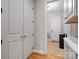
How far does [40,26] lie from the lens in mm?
4516

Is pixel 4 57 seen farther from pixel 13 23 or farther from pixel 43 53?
pixel 43 53

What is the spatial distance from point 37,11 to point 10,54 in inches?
112

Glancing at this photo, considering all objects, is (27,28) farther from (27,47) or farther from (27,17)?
(27,47)

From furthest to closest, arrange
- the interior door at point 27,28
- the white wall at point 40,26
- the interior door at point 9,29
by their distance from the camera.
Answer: the white wall at point 40,26, the interior door at point 27,28, the interior door at point 9,29

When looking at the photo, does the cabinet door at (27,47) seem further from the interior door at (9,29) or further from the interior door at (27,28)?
the interior door at (9,29)

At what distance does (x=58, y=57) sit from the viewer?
3736 mm

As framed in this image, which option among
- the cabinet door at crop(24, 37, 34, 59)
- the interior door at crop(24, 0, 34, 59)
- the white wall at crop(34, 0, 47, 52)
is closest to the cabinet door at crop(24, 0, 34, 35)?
the interior door at crop(24, 0, 34, 59)

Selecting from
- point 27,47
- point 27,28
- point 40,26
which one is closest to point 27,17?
point 27,28

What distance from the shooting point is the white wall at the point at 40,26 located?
14.6 ft

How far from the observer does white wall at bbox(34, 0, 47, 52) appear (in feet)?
14.6

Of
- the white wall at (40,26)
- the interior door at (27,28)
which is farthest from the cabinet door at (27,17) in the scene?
the white wall at (40,26)

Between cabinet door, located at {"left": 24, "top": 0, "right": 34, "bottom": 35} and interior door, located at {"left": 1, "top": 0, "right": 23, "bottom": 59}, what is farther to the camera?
cabinet door, located at {"left": 24, "top": 0, "right": 34, "bottom": 35}

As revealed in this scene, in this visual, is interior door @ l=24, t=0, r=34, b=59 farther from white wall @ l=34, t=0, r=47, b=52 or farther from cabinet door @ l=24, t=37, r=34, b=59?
white wall @ l=34, t=0, r=47, b=52

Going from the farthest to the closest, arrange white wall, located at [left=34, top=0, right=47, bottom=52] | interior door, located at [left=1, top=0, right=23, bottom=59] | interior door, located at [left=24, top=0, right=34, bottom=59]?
white wall, located at [left=34, top=0, right=47, bottom=52] → interior door, located at [left=24, top=0, right=34, bottom=59] → interior door, located at [left=1, top=0, right=23, bottom=59]
